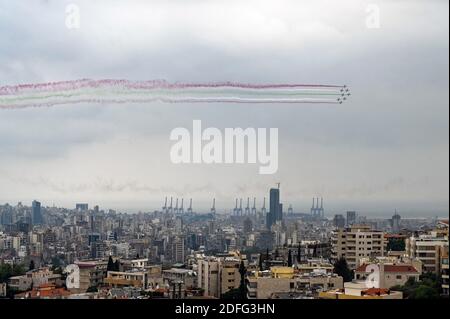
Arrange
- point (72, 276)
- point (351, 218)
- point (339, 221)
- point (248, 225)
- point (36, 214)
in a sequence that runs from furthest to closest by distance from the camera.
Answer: point (36, 214)
point (248, 225)
point (339, 221)
point (351, 218)
point (72, 276)

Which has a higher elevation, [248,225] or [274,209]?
[274,209]

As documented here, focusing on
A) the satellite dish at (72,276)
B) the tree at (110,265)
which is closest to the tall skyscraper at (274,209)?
the tree at (110,265)

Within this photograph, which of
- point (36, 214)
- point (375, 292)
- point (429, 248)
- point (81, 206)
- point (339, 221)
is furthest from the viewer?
point (81, 206)

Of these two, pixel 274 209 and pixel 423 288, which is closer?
pixel 423 288

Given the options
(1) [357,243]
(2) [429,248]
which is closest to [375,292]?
(2) [429,248]

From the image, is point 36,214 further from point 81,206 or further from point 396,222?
point 396,222

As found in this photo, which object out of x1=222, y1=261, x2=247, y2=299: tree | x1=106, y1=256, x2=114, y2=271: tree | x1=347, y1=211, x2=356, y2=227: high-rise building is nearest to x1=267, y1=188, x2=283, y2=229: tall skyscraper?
x1=347, y1=211, x2=356, y2=227: high-rise building
